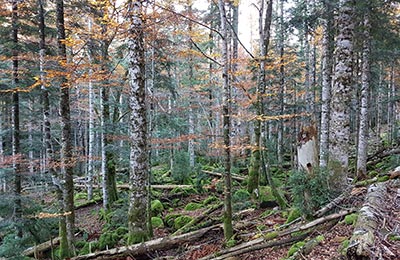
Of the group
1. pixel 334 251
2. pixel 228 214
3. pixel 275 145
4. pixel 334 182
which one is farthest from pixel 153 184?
pixel 334 251

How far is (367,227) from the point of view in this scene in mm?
3689

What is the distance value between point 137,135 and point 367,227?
521 cm

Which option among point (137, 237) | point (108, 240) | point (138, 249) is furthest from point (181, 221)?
point (138, 249)

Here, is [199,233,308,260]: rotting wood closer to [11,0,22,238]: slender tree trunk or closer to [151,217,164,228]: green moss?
[151,217,164,228]: green moss

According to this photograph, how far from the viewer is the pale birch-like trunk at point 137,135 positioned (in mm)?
7078

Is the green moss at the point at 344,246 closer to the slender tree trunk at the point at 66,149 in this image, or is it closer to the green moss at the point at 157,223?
the slender tree trunk at the point at 66,149

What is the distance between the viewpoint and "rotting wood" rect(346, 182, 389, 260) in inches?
124

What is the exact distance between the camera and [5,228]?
28.7 feet

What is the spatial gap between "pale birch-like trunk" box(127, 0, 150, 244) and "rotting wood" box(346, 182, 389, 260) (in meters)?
4.83

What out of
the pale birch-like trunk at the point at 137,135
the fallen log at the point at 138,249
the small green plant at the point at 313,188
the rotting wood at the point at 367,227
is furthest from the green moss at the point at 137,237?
the rotting wood at the point at 367,227

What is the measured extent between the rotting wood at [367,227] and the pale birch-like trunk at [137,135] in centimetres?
483

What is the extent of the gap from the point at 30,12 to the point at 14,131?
4.52m

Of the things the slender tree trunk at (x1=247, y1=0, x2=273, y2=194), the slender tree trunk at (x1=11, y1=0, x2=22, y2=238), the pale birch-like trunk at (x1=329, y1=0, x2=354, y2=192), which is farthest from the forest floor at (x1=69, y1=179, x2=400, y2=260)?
the slender tree trunk at (x1=11, y1=0, x2=22, y2=238)

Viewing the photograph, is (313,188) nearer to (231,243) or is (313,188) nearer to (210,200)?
(231,243)
